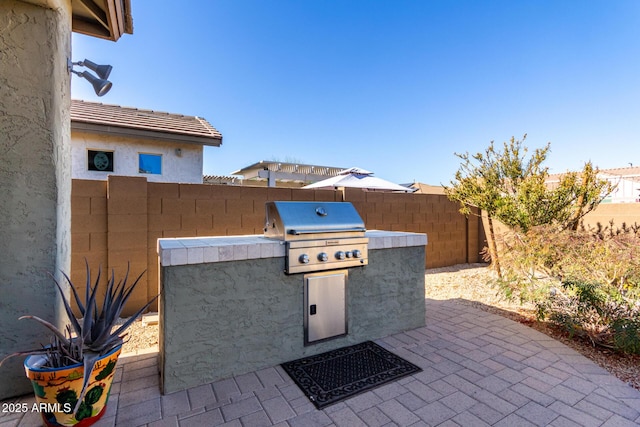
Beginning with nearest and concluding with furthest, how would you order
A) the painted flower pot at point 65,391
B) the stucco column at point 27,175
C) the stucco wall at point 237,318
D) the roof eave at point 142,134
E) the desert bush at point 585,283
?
the painted flower pot at point 65,391, the stucco column at point 27,175, the stucco wall at point 237,318, the desert bush at point 585,283, the roof eave at point 142,134

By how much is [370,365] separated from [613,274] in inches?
142

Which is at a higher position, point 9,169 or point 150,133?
point 150,133

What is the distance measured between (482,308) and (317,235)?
369 centimetres

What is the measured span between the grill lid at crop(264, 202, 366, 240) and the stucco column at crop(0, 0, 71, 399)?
6.61ft

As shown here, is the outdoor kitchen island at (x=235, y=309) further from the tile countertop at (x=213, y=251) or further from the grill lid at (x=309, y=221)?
the grill lid at (x=309, y=221)

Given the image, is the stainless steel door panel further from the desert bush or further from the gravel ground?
the desert bush

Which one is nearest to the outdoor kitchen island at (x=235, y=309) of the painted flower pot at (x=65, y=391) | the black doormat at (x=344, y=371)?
the black doormat at (x=344, y=371)

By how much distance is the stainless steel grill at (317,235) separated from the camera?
3.04 m

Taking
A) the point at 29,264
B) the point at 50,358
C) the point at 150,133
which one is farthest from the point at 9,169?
the point at 150,133

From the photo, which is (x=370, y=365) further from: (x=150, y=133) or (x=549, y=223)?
(x=150, y=133)

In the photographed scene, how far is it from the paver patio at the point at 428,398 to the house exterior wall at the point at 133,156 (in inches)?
277

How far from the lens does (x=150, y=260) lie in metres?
4.71

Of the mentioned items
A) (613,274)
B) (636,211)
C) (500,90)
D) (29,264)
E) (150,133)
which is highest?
(500,90)

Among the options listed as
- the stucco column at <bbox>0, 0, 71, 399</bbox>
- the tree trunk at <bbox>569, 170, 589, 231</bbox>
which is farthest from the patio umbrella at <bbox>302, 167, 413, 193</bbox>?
the stucco column at <bbox>0, 0, 71, 399</bbox>
